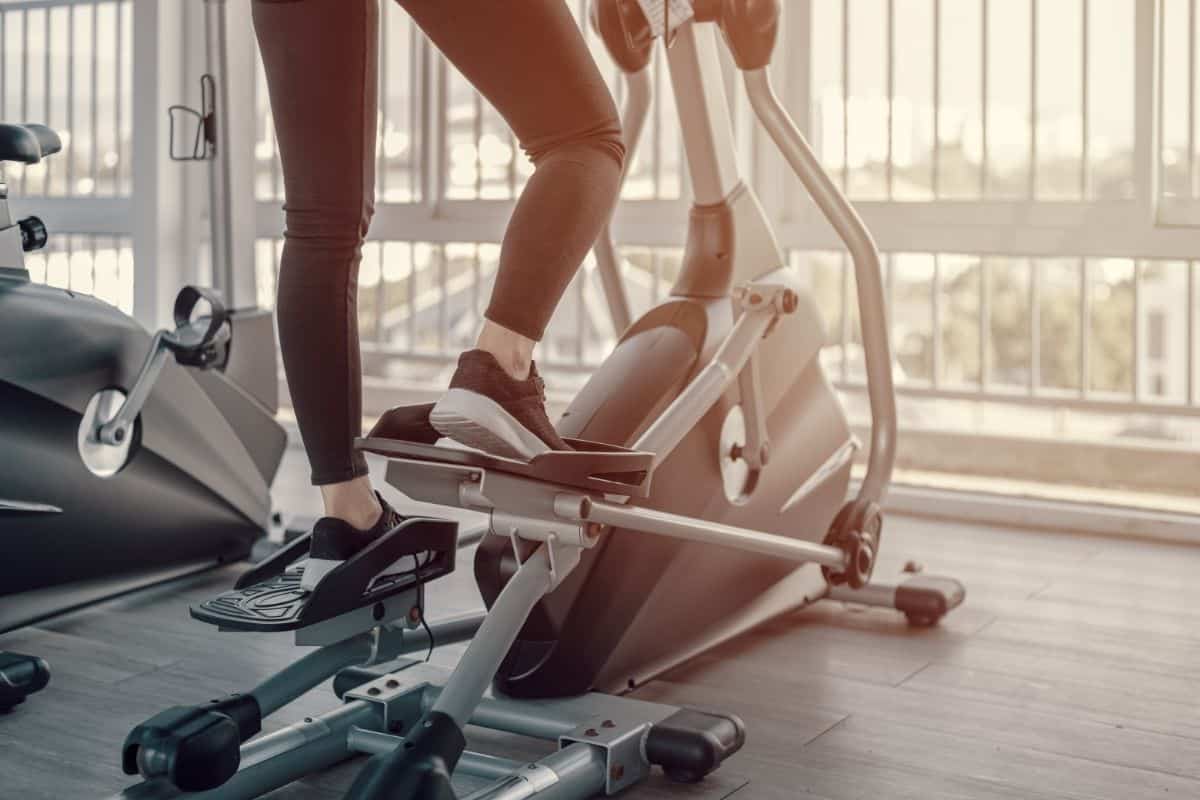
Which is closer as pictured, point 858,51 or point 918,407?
point 858,51

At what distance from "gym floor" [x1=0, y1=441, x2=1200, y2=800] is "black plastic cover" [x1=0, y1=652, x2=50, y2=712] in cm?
3

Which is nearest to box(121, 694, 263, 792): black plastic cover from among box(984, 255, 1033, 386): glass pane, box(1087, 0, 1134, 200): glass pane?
box(1087, 0, 1134, 200): glass pane

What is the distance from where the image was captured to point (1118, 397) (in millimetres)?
3404

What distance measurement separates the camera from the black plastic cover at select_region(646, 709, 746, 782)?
1524mm

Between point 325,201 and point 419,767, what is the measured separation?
55cm

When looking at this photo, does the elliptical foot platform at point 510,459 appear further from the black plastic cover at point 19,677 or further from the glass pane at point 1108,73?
the glass pane at point 1108,73

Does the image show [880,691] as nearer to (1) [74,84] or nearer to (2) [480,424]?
(2) [480,424]

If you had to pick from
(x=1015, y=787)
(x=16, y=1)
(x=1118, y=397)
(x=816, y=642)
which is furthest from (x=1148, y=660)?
(x=16, y=1)

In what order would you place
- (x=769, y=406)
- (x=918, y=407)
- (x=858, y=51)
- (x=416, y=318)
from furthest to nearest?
(x=918, y=407) → (x=416, y=318) → (x=858, y=51) → (x=769, y=406)

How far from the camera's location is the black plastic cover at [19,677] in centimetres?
178

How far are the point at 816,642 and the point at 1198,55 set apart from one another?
2095 millimetres

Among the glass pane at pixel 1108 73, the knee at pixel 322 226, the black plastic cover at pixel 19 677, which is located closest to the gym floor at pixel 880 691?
the black plastic cover at pixel 19 677

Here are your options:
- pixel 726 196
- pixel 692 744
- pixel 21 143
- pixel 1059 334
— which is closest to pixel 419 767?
pixel 692 744

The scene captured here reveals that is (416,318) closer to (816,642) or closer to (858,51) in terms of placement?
(858,51)
